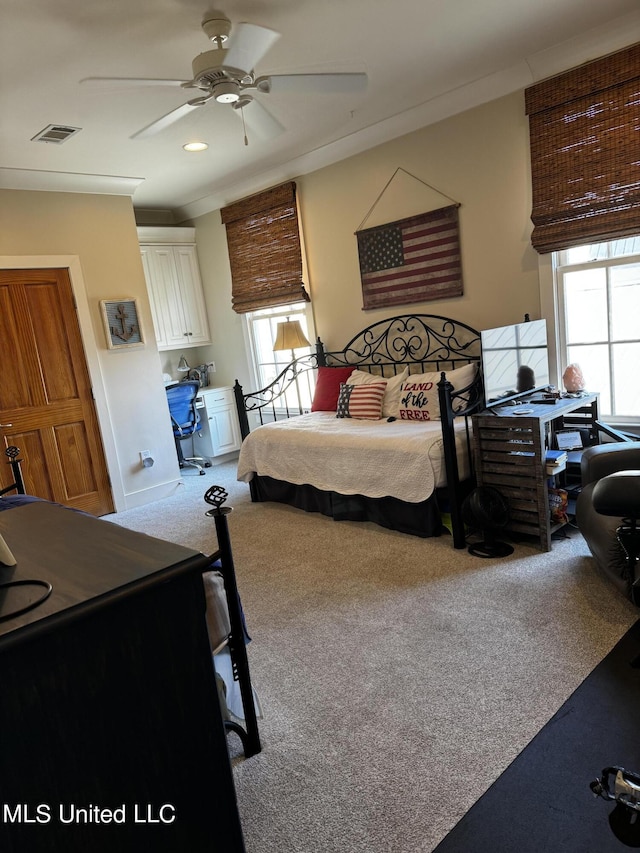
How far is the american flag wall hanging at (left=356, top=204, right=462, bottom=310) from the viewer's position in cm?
423

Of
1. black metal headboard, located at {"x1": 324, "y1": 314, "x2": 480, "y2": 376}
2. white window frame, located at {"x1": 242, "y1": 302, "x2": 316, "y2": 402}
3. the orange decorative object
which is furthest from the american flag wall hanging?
the orange decorative object

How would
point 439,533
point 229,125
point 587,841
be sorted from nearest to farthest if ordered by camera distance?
point 587,841
point 439,533
point 229,125

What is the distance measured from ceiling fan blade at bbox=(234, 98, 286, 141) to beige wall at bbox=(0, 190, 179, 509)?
2.09 meters

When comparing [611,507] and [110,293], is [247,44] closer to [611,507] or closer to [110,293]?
[611,507]

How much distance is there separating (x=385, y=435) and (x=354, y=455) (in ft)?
0.79

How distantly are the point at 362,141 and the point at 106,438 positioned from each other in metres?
3.12

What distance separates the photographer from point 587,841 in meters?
1.46

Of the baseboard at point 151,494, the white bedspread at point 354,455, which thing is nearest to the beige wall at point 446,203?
the white bedspread at point 354,455

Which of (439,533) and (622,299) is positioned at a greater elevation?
(622,299)

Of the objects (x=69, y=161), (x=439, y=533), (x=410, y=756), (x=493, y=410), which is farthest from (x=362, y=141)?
(x=410, y=756)

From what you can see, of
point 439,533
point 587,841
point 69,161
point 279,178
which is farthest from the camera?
point 279,178

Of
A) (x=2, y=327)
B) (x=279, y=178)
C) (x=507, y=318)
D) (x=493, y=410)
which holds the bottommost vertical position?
(x=493, y=410)

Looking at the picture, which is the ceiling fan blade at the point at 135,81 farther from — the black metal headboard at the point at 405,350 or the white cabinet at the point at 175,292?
the white cabinet at the point at 175,292

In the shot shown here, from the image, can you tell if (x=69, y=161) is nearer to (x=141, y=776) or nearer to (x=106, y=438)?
(x=106, y=438)
